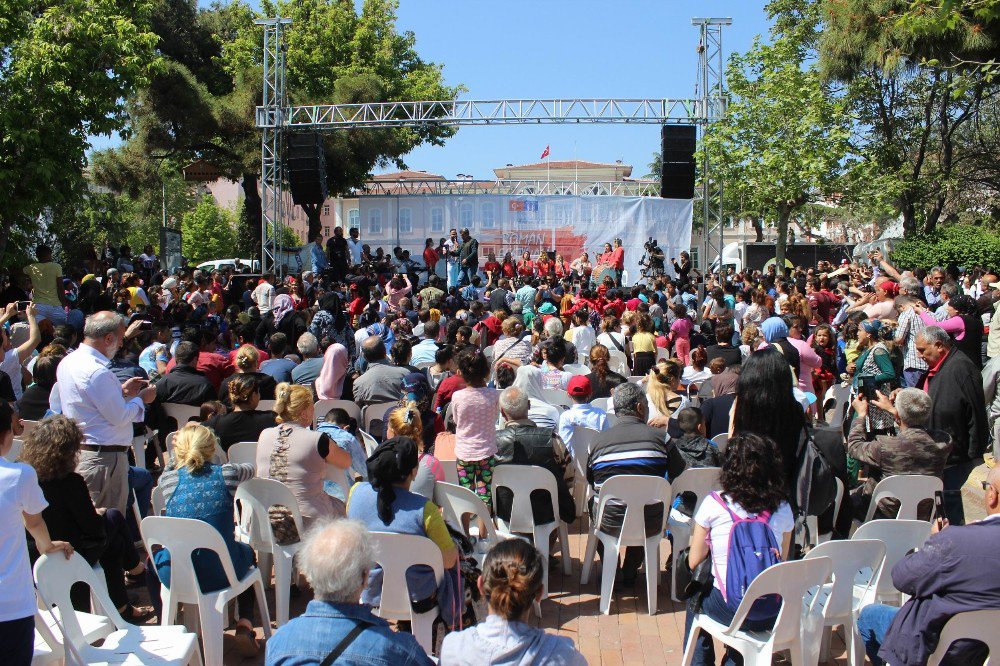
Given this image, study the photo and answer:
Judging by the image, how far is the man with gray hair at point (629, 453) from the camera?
15.8ft

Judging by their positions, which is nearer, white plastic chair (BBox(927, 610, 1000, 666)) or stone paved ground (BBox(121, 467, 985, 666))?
white plastic chair (BBox(927, 610, 1000, 666))

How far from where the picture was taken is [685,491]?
16.2 ft

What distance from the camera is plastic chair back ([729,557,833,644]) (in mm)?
Result: 3400

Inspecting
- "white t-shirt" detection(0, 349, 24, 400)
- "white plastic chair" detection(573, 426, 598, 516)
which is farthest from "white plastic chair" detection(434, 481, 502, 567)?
"white t-shirt" detection(0, 349, 24, 400)

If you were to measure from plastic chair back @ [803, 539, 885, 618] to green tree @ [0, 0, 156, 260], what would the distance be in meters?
11.1

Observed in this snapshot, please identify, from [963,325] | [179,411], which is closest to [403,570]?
[179,411]

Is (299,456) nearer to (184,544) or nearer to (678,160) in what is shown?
(184,544)

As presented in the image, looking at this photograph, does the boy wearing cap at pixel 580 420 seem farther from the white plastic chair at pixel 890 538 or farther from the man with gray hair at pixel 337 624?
the man with gray hair at pixel 337 624

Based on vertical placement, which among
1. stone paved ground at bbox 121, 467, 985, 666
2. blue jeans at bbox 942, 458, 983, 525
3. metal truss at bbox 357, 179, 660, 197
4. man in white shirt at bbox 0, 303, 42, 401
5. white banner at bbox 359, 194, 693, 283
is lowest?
stone paved ground at bbox 121, 467, 985, 666

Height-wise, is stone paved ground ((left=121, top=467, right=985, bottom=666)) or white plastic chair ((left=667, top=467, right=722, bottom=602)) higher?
white plastic chair ((left=667, top=467, right=722, bottom=602))

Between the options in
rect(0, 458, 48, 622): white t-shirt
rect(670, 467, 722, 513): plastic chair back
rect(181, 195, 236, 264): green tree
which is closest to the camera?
rect(0, 458, 48, 622): white t-shirt

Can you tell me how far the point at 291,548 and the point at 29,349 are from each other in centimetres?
294

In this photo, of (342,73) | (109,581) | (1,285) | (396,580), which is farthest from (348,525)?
(342,73)

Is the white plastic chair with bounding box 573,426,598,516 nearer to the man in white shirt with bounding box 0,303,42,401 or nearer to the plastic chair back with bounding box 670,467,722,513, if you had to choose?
the plastic chair back with bounding box 670,467,722,513
